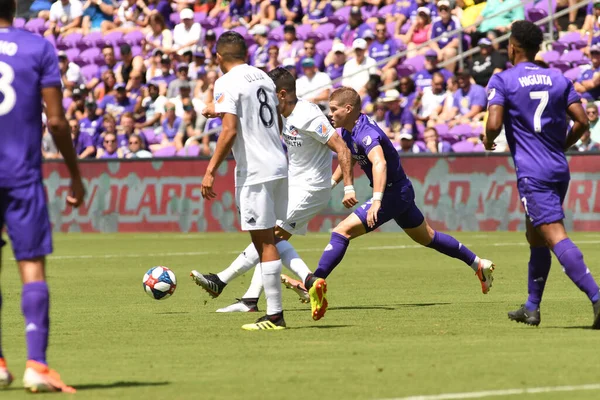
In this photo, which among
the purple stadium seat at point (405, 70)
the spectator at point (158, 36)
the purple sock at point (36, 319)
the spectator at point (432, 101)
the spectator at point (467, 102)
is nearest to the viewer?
the purple sock at point (36, 319)

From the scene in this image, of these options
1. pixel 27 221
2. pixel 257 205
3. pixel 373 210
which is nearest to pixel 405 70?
pixel 373 210

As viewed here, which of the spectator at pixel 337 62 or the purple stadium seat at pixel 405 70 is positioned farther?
the spectator at pixel 337 62

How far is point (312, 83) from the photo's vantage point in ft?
90.9

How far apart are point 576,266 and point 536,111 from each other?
1209mm

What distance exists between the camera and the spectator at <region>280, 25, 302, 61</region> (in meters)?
29.6

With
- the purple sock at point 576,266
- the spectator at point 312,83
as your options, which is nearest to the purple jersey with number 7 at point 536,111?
the purple sock at point 576,266

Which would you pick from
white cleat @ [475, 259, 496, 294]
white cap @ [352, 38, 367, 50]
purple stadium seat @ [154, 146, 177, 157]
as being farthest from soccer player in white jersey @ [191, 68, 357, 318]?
purple stadium seat @ [154, 146, 177, 157]

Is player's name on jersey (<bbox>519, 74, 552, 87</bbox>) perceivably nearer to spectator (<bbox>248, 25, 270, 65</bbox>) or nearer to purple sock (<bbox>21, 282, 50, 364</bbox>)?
purple sock (<bbox>21, 282, 50, 364</bbox>)

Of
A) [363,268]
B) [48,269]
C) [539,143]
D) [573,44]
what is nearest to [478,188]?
[573,44]

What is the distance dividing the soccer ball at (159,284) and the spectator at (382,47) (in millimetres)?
15868

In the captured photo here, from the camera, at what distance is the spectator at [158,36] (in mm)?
32688

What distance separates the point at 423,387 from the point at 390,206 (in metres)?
5.43

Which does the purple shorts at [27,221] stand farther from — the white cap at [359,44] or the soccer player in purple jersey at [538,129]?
the white cap at [359,44]

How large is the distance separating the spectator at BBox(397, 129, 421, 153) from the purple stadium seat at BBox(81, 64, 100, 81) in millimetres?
11509
